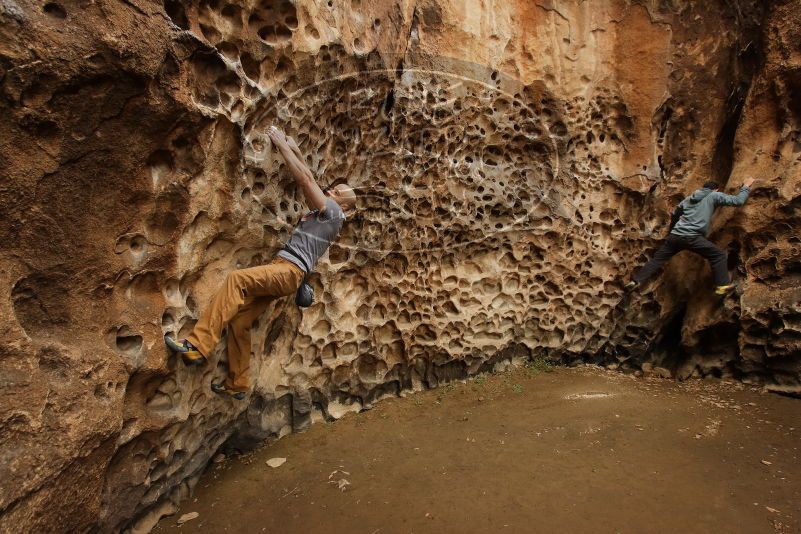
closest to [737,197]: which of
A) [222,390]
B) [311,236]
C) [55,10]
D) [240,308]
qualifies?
[311,236]

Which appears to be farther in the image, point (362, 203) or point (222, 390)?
point (362, 203)

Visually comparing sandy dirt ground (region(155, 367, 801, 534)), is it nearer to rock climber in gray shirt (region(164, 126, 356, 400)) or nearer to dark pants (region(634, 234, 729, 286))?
rock climber in gray shirt (region(164, 126, 356, 400))

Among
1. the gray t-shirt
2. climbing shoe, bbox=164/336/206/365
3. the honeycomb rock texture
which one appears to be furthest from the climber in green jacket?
climbing shoe, bbox=164/336/206/365

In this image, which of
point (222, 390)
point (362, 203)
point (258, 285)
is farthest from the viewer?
point (362, 203)

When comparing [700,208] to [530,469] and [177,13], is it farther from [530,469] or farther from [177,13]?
[177,13]

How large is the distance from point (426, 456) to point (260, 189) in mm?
2360

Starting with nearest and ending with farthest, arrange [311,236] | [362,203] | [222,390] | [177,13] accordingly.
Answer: [177,13]
[311,236]
[222,390]
[362,203]

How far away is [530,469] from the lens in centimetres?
378

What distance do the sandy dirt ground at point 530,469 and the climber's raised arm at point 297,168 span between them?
200 cm

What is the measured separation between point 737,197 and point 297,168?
4.19 metres

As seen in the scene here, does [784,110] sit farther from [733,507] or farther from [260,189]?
[260,189]

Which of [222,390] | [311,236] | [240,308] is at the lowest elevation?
[222,390]

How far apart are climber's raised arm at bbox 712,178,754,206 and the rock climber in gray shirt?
12.0ft

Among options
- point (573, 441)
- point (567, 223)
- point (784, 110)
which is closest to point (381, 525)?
point (573, 441)
